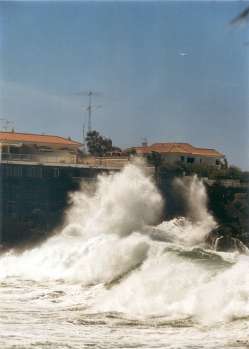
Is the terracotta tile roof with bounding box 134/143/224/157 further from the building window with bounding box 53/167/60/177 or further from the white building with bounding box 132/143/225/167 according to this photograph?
the building window with bounding box 53/167/60/177

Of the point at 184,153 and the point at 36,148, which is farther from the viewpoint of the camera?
the point at 36,148

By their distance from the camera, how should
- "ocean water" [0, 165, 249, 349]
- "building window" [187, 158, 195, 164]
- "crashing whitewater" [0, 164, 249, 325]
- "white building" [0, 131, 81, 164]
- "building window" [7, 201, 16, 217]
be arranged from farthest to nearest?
"white building" [0, 131, 81, 164], "building window" [7, 201, 16, 217], "building window" [187, 158, 195, 164], "crashing whitewater" [0, 164, 249, 325], "ocean water" [0, 165, 249, 349]

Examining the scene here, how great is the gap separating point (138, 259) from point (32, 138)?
5.56m

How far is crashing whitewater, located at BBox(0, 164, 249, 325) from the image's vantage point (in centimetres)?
775

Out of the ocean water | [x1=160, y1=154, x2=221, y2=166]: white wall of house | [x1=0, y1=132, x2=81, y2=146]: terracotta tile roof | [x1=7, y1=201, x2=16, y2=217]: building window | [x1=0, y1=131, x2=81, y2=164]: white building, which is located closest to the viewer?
the ocean water

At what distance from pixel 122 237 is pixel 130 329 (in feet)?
15.7

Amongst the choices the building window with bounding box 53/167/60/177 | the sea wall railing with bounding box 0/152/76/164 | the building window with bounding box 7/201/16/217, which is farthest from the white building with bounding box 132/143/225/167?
the building window with bounding box 7/201/16/217

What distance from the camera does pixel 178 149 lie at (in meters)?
11.5

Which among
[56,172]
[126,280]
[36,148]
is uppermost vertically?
[36,148]

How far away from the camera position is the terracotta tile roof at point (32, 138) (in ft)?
47.6

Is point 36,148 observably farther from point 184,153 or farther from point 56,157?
point 184,153

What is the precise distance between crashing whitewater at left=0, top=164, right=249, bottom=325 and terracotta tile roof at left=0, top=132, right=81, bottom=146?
1.48m

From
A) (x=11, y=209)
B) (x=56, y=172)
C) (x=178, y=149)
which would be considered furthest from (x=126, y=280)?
(x=11, y=209)

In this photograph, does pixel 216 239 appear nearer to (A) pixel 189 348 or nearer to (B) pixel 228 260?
(B) pixel 228 260
